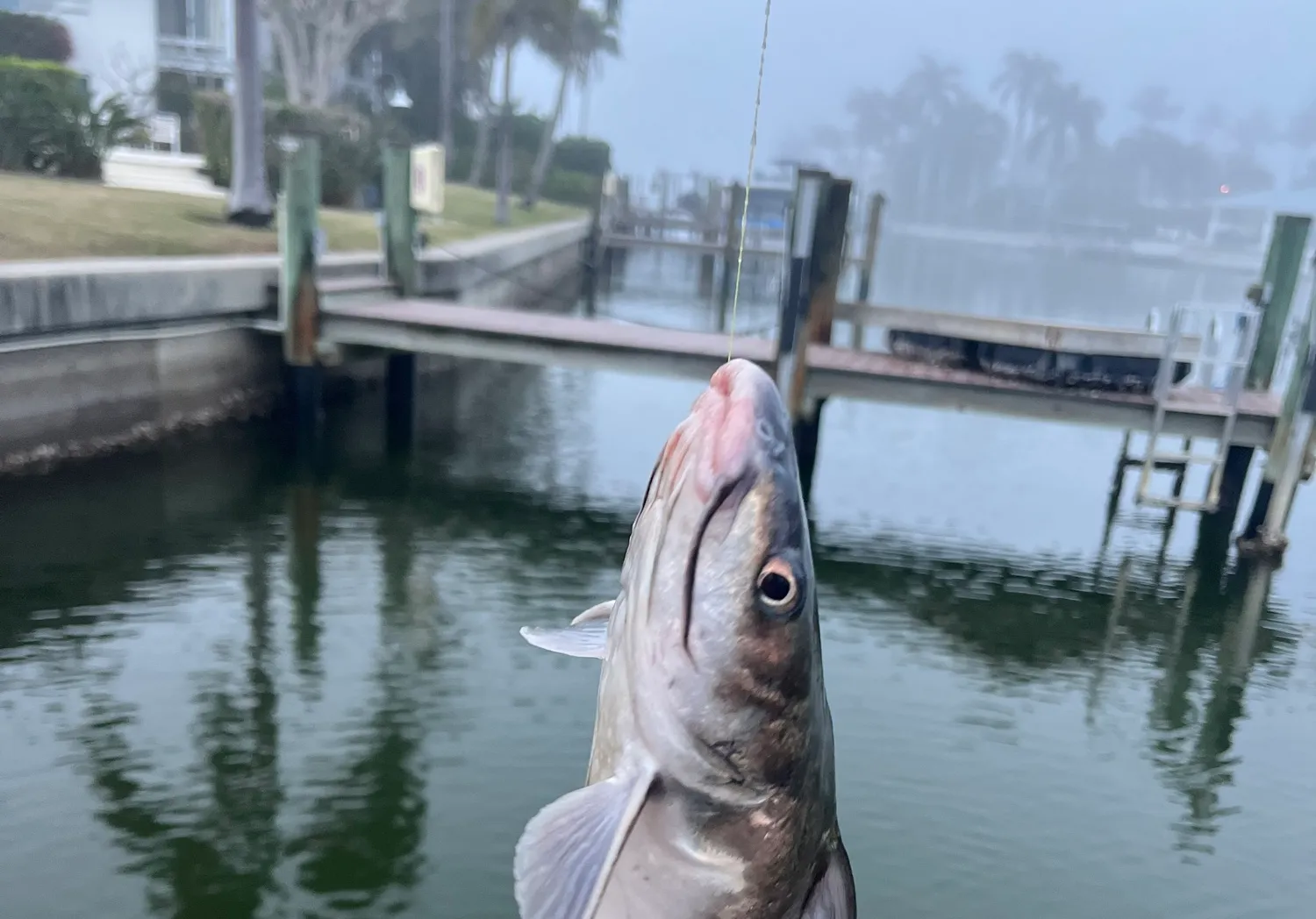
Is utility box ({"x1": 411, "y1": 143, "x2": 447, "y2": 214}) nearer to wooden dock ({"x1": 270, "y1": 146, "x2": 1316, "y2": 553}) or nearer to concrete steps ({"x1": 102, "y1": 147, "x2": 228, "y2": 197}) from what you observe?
wooden dock ({"x1": 270, "y1": 146, "x2": 1316, "y2": 553})

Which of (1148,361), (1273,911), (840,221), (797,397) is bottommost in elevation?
(1273,911)

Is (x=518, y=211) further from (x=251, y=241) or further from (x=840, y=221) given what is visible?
(x=840, y=221)

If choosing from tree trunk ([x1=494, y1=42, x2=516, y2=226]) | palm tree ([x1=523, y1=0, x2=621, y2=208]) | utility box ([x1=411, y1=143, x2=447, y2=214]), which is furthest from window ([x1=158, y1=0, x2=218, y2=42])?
utility box ([x1=411, y1=143, x2=447, y2=214])

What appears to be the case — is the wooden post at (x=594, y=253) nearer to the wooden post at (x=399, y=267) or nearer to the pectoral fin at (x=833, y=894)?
the wooden post at (x=399, y=267)

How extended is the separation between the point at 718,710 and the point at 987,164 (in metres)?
176

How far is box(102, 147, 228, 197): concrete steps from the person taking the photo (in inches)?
723

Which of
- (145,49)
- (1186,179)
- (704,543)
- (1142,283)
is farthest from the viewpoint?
(1186,179)

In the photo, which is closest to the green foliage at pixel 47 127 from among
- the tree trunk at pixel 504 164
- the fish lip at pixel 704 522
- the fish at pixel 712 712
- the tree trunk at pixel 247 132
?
the tree trunk at pixel 247 132

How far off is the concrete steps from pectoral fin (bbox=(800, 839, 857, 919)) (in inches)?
738

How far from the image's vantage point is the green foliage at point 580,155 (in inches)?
2172

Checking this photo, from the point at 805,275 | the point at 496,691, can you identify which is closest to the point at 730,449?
the point at 496,691

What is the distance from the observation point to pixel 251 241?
14.1 metres

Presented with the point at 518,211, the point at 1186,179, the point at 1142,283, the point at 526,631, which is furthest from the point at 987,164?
the point at 526,631

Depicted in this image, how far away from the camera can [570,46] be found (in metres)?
32.6
